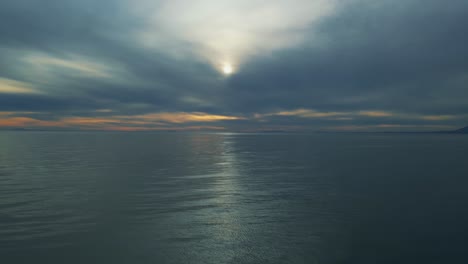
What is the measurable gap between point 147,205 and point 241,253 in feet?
34.0

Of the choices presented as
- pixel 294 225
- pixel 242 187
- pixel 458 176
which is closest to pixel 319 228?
pixel 294 225

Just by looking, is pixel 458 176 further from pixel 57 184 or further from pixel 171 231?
pixel 57 184

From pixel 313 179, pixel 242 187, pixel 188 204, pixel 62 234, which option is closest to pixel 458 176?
pixel 313 179

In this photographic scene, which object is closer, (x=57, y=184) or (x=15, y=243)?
(x=15, y=243)

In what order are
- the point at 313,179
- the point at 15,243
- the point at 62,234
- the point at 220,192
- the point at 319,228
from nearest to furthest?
the point at 15,243
the point at 62,234
the point at 319,228
the point at 220,192
the point at 313,179

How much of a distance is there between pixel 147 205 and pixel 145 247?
7.54 meters

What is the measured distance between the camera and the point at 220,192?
2523cm

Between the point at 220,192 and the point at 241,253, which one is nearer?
the point at 241,253

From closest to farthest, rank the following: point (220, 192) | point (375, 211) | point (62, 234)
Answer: point (62, 234) < point (375, 211) < point (220, 192)

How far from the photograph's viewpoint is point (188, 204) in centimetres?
2078

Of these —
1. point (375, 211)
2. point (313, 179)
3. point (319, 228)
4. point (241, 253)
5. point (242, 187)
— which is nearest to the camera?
point (241, 253)

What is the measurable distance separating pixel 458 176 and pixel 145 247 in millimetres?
37374

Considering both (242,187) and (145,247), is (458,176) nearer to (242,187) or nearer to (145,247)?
(242,187)

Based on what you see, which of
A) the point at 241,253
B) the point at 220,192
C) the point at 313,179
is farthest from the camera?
the point at 313,179
